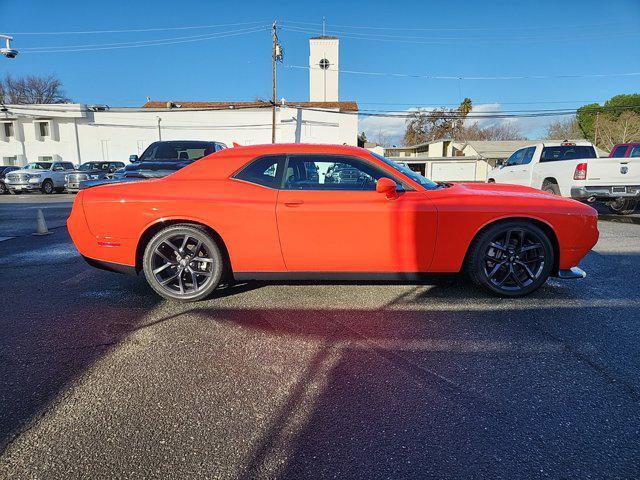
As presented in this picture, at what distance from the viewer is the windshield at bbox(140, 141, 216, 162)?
28.2 ft

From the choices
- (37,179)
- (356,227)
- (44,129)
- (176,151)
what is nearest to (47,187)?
(37,179)

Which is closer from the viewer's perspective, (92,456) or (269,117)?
(92,456)

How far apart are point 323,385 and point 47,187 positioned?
2508 cm

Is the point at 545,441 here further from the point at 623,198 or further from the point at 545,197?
the point at 623,198

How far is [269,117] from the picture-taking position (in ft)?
106

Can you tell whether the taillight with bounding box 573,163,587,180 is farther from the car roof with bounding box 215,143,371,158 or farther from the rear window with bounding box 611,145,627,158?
the car roof with bounding box 215,143,371,158

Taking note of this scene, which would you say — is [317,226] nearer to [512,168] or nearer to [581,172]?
[581,172]

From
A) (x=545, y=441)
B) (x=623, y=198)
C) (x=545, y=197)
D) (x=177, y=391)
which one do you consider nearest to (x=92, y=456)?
(x=177, y=391)

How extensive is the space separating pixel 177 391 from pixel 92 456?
570 mm

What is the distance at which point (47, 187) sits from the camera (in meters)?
21.7

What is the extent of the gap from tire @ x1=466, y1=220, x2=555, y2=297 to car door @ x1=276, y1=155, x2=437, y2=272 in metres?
0.54

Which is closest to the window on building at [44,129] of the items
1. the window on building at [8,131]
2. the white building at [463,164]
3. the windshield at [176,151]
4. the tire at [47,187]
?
the window on building at [8,131]

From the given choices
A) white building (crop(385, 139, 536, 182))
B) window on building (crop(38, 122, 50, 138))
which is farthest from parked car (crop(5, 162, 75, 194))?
white building (crop(385, 139, 536, 182))

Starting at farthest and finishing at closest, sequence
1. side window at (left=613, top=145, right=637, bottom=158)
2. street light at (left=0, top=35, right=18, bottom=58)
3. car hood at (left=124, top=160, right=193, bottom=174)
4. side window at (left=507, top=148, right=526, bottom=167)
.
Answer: street light at (left=0, top=35, right=18, bottom=58) < side window at (left=613, top=145, right=637, bottom=158) < side window at (left=507, top=148, right=526, bottom=167) < car hood at (left=124, top=160, right=193, bottom=174)
